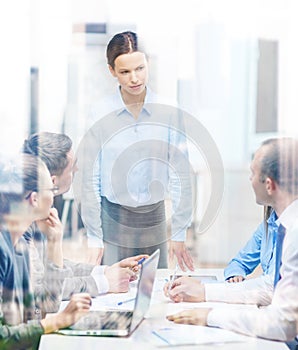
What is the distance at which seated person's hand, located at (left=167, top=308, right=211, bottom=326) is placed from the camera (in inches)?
79.0

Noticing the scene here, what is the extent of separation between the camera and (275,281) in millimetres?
2174

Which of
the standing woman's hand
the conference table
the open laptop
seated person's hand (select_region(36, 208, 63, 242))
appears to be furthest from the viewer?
the standing woman's hand

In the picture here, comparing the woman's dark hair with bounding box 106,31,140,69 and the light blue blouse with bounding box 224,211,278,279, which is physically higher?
the woman's dark hair with bounding box 106,31,140,69

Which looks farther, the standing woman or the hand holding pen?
the standing woman

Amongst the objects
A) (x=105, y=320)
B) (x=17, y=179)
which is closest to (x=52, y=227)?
(x=17, y=179)

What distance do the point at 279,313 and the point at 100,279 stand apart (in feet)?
2.09

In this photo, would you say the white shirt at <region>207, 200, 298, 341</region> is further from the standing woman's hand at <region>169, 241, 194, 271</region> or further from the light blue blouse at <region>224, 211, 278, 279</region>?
the standing woman's hand at <region>169, 241, 194, 271</region>

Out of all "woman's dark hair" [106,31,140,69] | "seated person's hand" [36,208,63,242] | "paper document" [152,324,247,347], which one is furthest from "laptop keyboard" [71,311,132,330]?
"woman's dark hair" [106,31,140,69]

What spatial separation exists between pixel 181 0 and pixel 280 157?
654 mm

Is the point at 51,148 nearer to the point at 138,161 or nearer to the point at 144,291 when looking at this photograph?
the point at 138,161

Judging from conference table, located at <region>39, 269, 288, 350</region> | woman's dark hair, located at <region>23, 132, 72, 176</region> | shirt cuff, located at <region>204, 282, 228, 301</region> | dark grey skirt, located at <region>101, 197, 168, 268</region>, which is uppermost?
woman's dark hair, located at <region>23, 132, 72, 176</region>

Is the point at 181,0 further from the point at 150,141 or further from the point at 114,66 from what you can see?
the point at 150,141

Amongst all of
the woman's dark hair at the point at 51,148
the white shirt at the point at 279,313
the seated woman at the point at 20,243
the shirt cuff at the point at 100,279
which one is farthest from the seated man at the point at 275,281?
the woman's dark hair at the point at 51,148

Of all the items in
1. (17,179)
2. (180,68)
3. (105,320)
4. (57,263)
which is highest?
(180,68)
